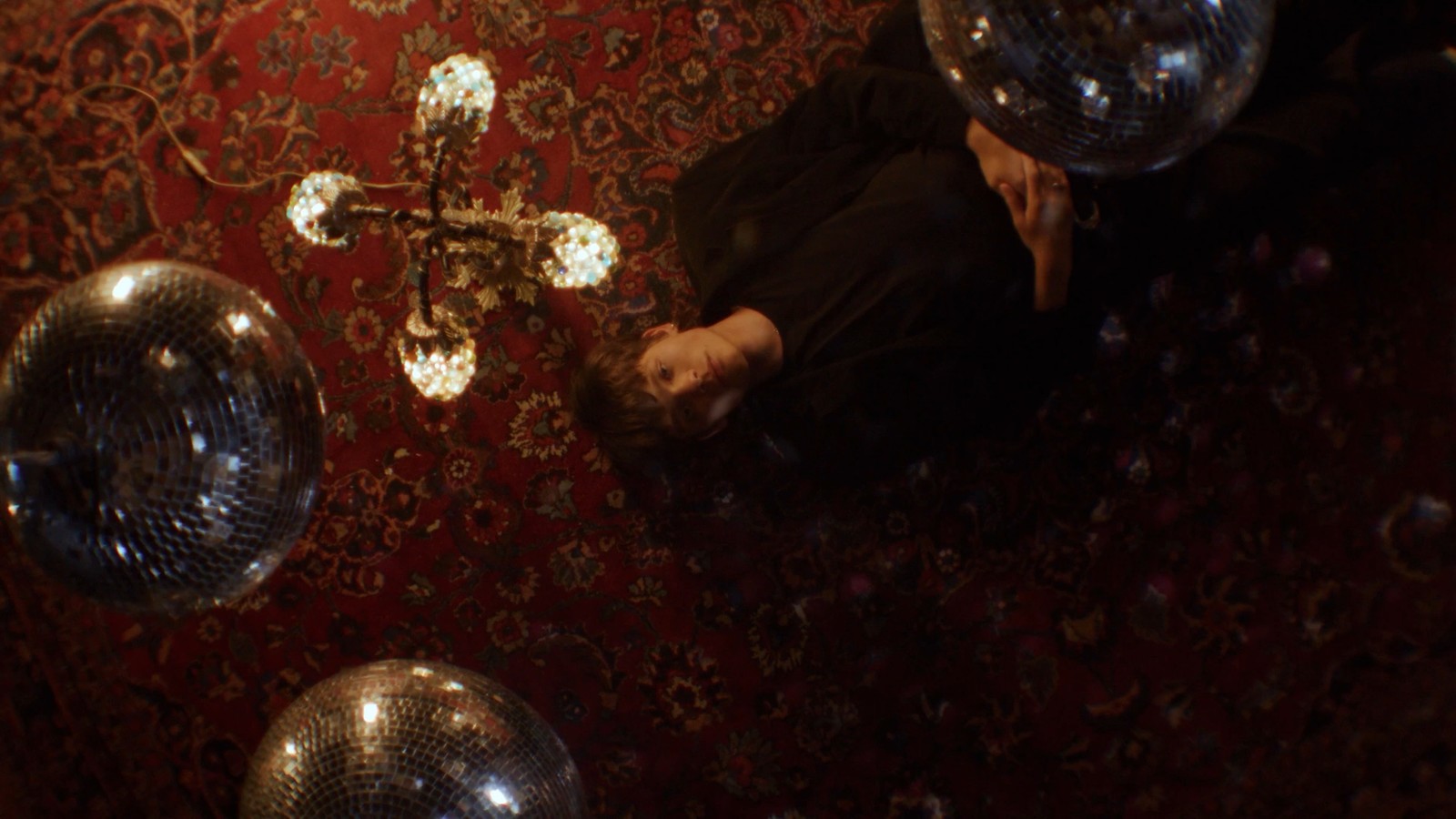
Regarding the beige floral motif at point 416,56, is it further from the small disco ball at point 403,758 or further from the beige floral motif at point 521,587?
the small disco ball at point 403,758

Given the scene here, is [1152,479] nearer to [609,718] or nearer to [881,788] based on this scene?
[881,788]

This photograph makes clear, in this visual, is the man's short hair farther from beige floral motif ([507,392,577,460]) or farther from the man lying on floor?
beige floral motif ([507,392,577,460])

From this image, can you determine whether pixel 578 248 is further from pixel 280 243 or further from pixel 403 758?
pixel 280 243

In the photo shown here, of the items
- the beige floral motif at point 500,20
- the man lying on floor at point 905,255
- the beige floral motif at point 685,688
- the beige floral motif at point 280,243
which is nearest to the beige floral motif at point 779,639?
the beige floral motif at point 685,688

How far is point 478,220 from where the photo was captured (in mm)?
1404

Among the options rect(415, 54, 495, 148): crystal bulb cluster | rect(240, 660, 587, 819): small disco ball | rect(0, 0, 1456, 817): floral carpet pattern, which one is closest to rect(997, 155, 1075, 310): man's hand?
rect(0, 0, 1456, 817): floral carpet pattern

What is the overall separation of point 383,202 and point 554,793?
1565 mm

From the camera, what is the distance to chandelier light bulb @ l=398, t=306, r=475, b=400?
1.38m

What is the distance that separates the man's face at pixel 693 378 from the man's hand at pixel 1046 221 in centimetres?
61

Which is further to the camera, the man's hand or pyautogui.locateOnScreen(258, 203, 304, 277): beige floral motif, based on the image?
pyautogui.locateOnScreen(258, 203, 304, 277): beige floral motif

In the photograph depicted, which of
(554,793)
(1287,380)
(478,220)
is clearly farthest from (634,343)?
(1287,380)

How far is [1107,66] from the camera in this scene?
897mm

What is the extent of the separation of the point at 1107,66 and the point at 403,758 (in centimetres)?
120

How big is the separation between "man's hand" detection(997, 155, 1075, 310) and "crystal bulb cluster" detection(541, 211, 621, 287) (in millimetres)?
777
